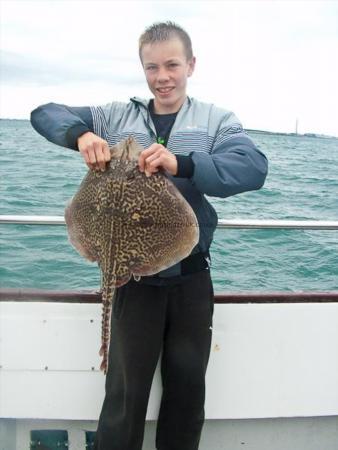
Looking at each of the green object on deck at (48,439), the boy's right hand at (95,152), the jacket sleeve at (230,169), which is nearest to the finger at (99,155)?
the boy's right hand at (95,152)

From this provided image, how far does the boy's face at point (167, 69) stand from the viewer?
239 cm

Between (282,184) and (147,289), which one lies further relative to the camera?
(282,184)

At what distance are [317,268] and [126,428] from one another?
6298 mm

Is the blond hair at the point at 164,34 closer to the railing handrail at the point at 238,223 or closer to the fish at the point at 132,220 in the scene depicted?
the fish at the point at 132,220

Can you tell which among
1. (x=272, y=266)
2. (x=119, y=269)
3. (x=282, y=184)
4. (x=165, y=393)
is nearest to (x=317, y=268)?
(x=272, y=266)

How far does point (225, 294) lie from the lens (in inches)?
122

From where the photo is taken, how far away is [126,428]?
2.61m

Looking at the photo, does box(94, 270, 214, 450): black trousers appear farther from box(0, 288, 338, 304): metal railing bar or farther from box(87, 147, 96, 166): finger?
box(87, 147, 96, 166): finger

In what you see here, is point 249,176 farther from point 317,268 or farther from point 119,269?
point 317,268

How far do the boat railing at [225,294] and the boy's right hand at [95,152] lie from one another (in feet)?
2.92

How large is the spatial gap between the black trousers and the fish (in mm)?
264

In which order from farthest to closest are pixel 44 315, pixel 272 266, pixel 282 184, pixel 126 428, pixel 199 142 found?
1. pixel 282 184
2. pixel 272 266
3. pixel 44 315
4. pixel 126 428
5. pixel 199 142

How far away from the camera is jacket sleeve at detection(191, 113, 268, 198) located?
7.03 feet

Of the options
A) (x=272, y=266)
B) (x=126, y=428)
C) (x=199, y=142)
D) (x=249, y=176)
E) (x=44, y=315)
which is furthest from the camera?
(x=272, y=266)
